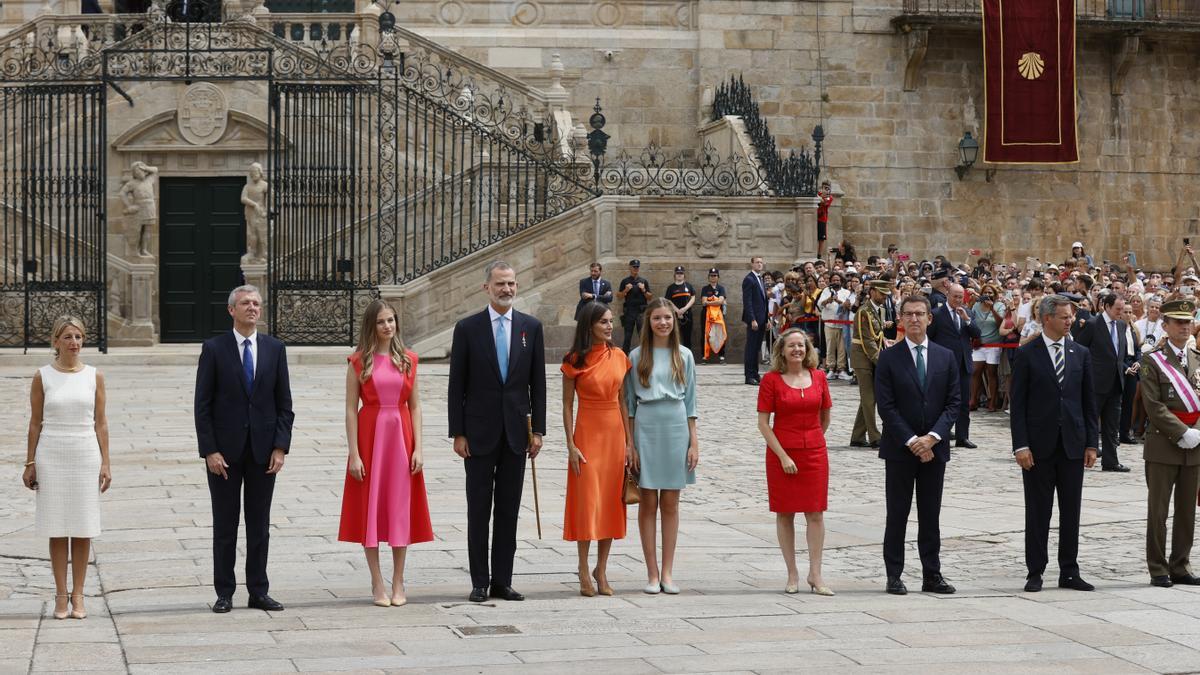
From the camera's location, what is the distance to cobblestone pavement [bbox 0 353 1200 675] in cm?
750

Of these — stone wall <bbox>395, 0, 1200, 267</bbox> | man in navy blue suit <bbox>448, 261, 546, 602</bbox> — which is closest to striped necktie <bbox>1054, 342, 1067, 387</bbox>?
man in navy blue suit <bbox>448, 261, 546, 602</bbox>

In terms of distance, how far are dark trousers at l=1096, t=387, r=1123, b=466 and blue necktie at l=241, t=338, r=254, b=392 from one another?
27.7 feet

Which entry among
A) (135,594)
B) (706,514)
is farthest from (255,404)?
(706,514)

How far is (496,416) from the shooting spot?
9.00m

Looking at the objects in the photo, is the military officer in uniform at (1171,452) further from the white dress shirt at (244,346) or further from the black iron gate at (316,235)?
the black iron gate at (316,235)

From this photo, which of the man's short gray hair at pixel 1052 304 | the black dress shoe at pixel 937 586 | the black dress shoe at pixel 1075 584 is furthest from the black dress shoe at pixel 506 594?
the man's short gray hair at pixel 1052 304

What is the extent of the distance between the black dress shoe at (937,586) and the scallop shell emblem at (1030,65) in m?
23.6

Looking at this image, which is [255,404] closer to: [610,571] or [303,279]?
[610,571]

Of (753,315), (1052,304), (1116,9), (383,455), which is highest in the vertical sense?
(1116,9)

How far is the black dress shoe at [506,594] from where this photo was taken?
8.88 meters

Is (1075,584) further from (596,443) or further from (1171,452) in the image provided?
(596,443)

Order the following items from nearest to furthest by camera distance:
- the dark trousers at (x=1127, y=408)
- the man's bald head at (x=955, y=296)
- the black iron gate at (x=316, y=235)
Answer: the man's bald head at (x=955, y=296), the dark trousers at (x=1127, y=408), the black iron gate at (x=316, y=235)

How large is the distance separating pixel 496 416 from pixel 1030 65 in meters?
24.6

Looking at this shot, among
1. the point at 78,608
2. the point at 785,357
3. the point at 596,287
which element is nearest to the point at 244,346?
the point at 78,608
